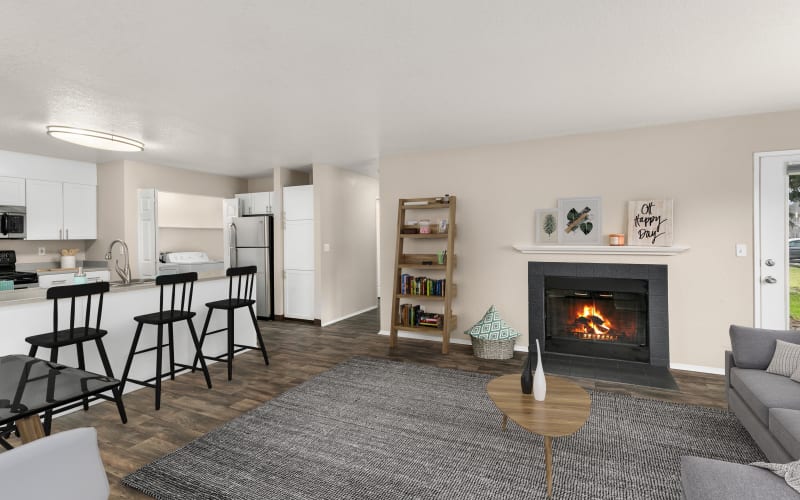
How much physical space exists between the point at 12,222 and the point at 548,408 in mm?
6300

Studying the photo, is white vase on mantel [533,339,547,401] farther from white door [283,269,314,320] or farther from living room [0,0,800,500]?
white door [283,269,314,320]

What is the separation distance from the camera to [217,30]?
6.88ft

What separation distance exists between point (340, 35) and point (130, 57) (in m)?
1.32

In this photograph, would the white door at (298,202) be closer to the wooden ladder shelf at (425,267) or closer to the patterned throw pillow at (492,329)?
the wooden ladder shelf at (425,267)

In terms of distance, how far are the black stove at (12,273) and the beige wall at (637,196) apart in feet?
16.2

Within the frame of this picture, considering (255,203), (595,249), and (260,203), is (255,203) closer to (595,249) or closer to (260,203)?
(260,203)

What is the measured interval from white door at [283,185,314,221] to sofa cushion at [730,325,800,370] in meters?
5.00

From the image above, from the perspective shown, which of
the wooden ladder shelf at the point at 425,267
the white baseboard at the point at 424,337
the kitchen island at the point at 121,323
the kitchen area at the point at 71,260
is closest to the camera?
the kitchen island at the point at 121,323

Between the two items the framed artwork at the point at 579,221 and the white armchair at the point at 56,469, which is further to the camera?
the framed artwork at the point at 579,221

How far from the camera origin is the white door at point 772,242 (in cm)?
353

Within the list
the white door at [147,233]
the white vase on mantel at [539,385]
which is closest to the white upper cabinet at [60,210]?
the white door at [147,233]

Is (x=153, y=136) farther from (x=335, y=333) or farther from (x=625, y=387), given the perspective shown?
(x=625, y=387)

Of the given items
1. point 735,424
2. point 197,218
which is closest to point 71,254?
point 197,218

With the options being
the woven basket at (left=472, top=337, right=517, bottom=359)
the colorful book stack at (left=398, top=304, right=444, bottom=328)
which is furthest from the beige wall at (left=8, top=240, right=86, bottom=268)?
the woven basket at (left=472, top=337, right=517, bottom=359)
